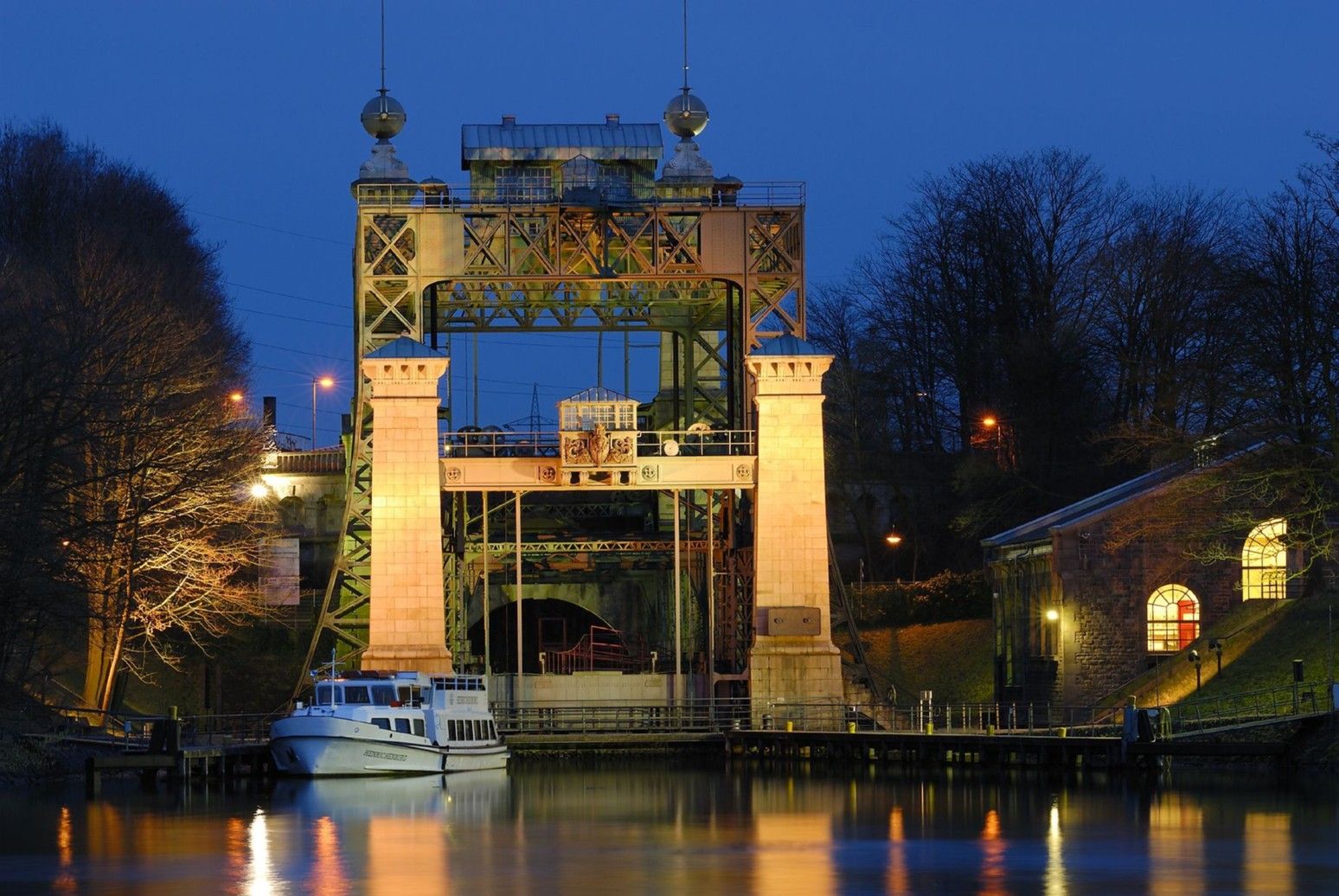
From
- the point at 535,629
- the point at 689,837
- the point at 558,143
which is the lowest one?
the point at 689,837

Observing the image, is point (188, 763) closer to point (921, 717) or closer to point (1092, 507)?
point (921, 717)

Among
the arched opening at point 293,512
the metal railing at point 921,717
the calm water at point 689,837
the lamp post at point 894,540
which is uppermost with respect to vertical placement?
the arched opening at point 293,512

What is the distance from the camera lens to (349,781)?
5566cm

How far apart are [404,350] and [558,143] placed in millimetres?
11146

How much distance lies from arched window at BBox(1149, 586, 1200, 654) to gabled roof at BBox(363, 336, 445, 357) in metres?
20.5

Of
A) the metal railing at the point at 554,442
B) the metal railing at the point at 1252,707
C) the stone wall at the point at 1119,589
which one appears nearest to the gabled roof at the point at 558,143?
the metal railing at the point at 554,442

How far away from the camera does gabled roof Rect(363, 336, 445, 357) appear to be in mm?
63344

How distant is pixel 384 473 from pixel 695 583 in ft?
40.1

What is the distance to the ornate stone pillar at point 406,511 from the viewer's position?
208 ft

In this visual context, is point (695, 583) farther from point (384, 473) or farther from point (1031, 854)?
point (1031, 854)

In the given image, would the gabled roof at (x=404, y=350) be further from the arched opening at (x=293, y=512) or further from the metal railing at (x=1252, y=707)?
the arched opening at (x=293, y=512)

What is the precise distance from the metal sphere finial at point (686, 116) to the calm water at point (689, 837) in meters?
25.3

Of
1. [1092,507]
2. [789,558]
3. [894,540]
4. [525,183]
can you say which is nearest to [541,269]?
[525,183]

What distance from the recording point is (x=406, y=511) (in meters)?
63.4
